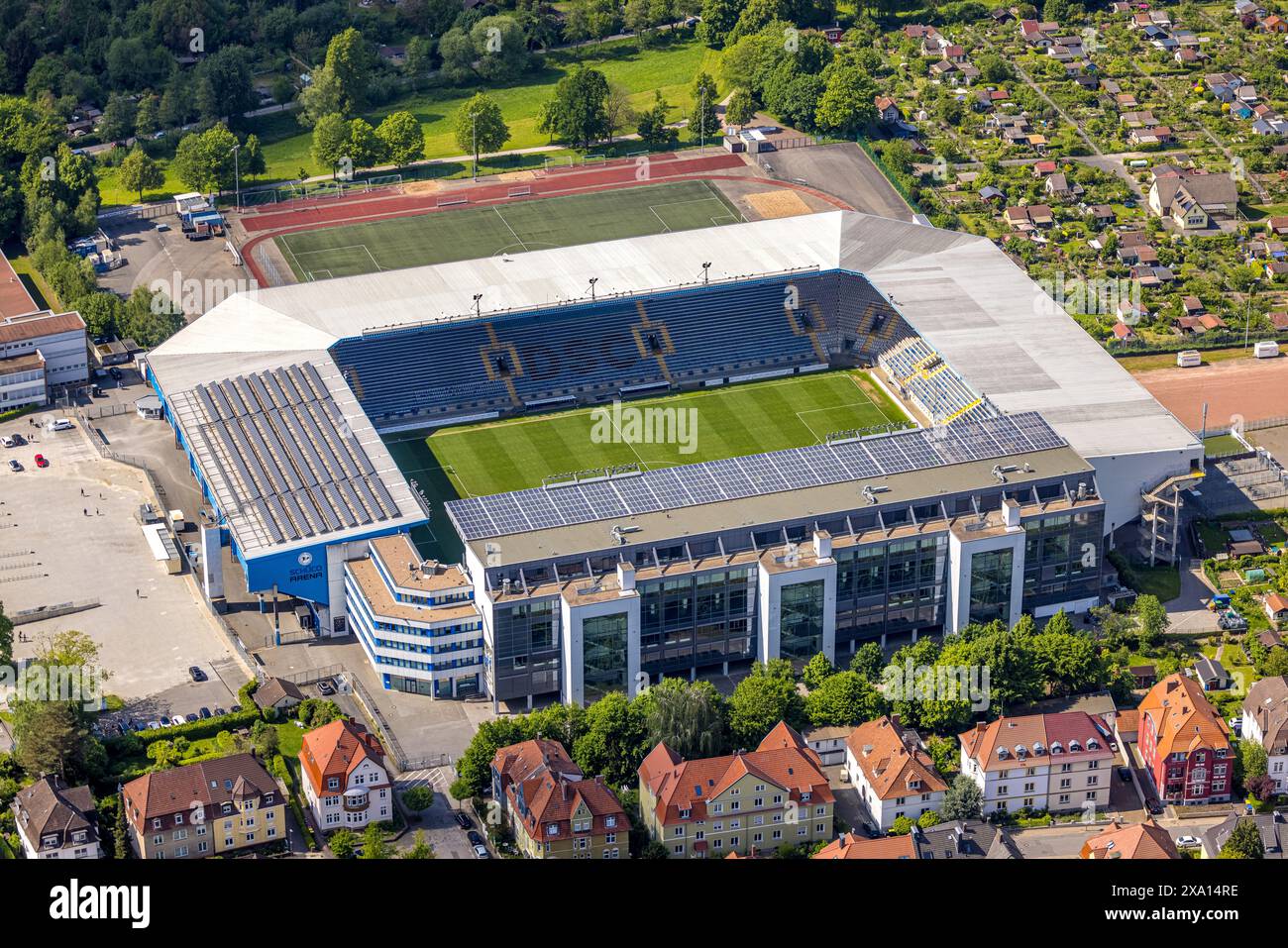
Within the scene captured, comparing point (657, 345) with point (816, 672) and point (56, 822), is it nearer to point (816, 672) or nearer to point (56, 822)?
point (816, 672)

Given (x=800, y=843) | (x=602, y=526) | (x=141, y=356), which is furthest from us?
(x=141, y=356)

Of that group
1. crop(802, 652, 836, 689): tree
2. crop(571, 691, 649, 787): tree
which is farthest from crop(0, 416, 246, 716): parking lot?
crop(802, 652, 836, 689): tree

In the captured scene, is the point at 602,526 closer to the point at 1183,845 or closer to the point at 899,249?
the point at 1183,845

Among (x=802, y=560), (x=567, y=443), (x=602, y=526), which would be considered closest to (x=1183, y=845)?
(x=802, y=560)

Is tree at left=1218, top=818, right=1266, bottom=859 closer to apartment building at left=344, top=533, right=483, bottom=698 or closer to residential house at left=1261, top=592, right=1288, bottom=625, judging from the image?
residential house at left=1261, top=592, right=1288, bottom=625

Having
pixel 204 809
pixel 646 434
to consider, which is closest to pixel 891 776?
pixel 204 809

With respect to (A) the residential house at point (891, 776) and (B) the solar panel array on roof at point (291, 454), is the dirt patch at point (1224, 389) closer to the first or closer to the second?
(A) the residential house at point (891, 776)

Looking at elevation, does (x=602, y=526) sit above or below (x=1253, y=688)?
above
